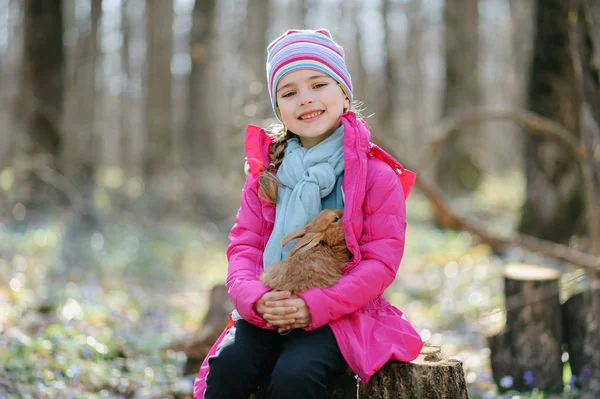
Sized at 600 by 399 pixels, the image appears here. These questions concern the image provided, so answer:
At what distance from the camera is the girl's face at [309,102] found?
9.10 ft

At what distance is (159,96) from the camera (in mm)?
14688

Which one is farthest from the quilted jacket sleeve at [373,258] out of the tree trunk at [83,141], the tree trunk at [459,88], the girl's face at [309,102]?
the tree trunk at [459,88]

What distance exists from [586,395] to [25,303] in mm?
4556

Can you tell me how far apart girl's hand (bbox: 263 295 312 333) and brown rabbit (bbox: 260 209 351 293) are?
0.21 feet

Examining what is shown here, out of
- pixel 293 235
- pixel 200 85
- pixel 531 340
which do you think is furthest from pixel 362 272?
pixel 200 85

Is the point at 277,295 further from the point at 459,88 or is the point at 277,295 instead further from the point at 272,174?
the point at 459,88

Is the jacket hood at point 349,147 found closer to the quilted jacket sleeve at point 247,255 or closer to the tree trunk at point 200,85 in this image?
the quilted jacket sleeve at point 247,255

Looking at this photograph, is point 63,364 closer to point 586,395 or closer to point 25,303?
point 25,303

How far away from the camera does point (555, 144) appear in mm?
7105

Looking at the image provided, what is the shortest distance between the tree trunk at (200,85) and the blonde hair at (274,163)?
36.5ft

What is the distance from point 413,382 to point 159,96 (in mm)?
13104

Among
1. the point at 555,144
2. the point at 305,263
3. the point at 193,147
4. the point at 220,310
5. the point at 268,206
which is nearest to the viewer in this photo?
the point at 305,263

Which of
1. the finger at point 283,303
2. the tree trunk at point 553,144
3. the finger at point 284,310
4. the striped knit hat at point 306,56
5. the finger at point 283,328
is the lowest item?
the finger at point 283,328

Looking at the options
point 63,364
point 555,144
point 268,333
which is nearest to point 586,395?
point 268,333
